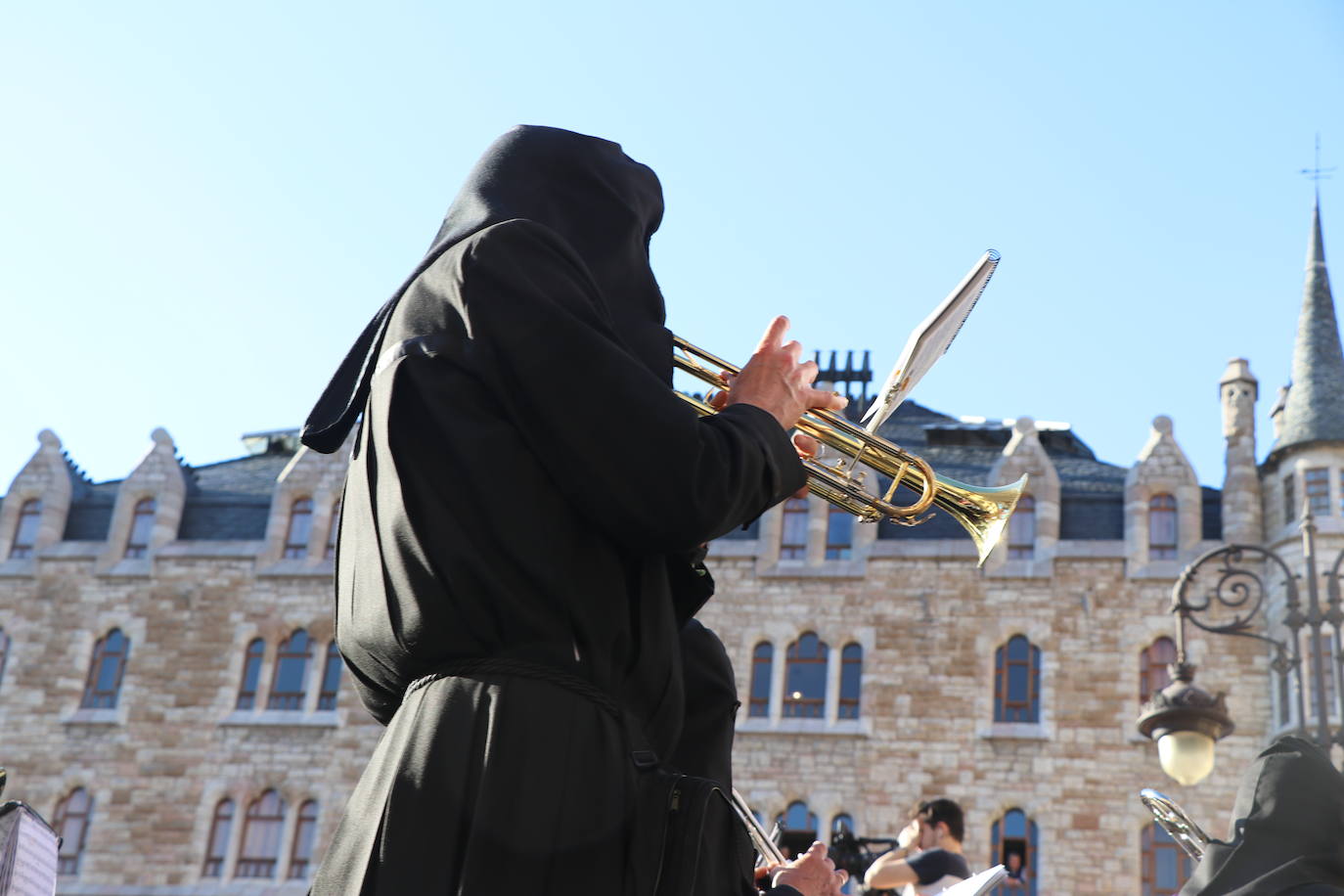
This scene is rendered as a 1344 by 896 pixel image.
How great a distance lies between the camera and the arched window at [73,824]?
27.4 meters

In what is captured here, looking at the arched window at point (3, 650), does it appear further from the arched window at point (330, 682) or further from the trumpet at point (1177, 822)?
the trumpet at point (1177, 822)

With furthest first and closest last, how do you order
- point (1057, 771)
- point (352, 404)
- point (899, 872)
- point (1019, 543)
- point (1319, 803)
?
1. point (1019, 543)
2. point (1057, 771)
3. point (899, 872)
4. point (1319, 803)
5. point (352, 404)

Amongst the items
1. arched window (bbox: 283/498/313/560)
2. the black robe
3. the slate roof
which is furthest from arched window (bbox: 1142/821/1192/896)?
the black robe

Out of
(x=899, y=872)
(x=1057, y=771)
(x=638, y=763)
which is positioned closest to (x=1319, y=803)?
(x=638, y=763)

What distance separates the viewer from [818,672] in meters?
26.6

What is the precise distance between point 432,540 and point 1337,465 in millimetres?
25749

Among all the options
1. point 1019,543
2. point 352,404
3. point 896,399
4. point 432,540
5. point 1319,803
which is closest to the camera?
point 432,540

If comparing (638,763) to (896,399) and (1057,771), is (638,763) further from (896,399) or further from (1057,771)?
(1057,771)

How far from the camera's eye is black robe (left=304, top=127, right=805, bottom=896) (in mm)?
2020

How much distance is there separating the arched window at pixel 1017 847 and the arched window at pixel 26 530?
17096 millimetres

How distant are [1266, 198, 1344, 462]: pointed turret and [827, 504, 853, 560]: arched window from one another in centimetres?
664

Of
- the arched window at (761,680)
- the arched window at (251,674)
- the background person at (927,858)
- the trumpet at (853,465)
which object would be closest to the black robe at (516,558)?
the trumpet at (853,465)

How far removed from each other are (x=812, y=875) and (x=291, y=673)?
26771 mm

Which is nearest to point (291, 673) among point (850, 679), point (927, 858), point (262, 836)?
point (262, 836)
